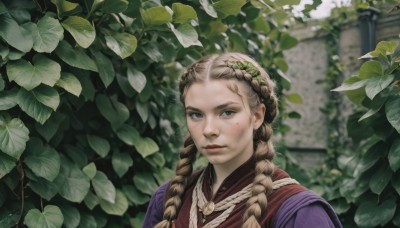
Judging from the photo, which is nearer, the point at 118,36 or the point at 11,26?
the point at 11,26

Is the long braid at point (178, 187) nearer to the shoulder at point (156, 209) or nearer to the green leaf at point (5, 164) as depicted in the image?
the shoulder at point (156, 209)

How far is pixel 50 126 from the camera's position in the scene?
1478 millimetres

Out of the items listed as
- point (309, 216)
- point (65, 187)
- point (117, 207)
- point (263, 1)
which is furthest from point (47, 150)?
point (263, 1)

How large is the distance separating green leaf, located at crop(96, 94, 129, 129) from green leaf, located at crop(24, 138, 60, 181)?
27cm

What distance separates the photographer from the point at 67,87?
4.57 ft

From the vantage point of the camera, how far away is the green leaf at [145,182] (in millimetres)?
1848

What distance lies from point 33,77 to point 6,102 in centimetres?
10

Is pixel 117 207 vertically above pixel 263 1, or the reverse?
pixel 263 1

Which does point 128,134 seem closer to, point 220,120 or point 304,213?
point 220,120

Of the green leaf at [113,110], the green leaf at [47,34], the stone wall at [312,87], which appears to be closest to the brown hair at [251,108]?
the green leaf at [47,34]

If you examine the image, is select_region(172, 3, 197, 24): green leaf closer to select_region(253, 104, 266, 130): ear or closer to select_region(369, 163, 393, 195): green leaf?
select_region(253, 104, 266, 130): ear

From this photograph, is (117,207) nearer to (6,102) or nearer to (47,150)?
(47,150)

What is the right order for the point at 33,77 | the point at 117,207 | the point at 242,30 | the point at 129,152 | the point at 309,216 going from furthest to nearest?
the point at 242,30 → the point at 129,152 → the point at 117,207 → the point at 33,77 → the point at 309,216

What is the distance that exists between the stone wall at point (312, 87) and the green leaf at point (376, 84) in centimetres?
264
